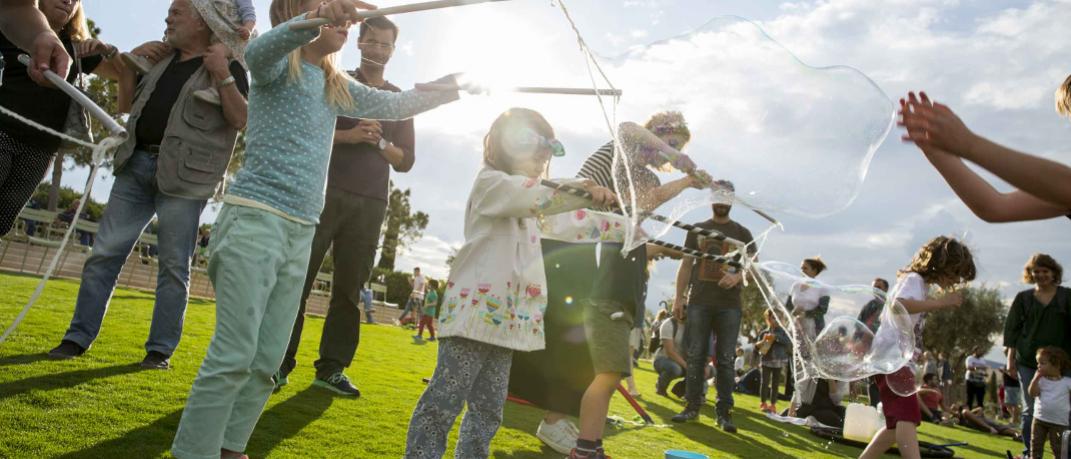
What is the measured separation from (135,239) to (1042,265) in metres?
8.63

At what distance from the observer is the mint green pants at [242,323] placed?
7.91ft

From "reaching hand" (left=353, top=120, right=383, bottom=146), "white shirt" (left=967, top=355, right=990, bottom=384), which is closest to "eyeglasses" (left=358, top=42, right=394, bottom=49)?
"reaching hand" (left=353, top=120, right=383, bottom=146)

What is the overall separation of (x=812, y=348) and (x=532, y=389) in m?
2.06

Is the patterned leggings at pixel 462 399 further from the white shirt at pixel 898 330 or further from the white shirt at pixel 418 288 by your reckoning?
the white shirt at pixel 418 288

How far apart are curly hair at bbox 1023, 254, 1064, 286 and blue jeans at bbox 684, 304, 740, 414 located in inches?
137

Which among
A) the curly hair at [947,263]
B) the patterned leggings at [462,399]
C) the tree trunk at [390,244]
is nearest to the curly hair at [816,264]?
the curly hair at [947,263]

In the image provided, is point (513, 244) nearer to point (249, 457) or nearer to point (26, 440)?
point (249, 457)

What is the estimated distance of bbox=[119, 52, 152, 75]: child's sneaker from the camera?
4.14 meters

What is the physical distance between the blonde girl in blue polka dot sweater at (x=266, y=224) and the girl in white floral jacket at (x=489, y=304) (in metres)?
0.65

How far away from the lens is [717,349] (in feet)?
22.6

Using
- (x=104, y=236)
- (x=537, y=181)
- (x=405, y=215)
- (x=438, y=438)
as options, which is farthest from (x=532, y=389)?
(x=405, y=215)

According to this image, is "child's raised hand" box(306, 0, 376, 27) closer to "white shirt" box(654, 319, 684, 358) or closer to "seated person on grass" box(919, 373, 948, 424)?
"white shirt" box(654, 319, 684, 358)

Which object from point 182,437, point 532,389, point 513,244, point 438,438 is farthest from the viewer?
point 532,389

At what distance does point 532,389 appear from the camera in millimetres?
5105
